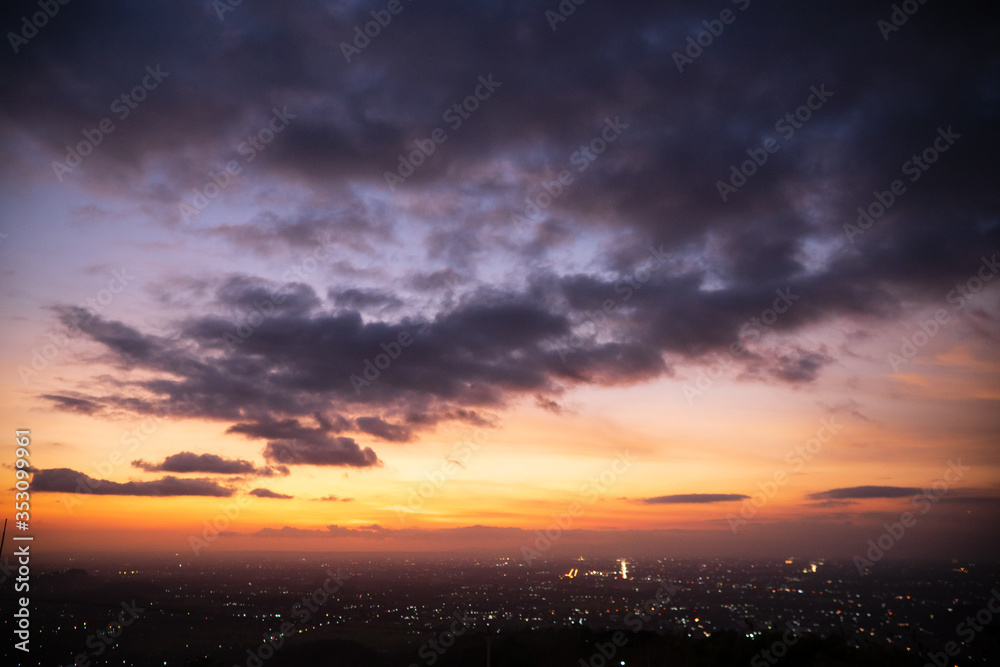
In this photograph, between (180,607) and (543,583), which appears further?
(543,583)

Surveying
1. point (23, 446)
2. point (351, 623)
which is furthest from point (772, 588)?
point (23, 446)

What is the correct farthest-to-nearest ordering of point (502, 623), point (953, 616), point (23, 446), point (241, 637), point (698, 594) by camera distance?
1. point (698, 594)
2. point (502, 623)
3. point (241, 637)
4. point (953, 616)
5. point (23, 446)

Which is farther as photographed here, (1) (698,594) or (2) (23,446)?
(1) (698,594)

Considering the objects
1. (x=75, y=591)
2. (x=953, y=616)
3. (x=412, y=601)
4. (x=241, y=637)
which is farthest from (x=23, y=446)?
(x=412, y=601)

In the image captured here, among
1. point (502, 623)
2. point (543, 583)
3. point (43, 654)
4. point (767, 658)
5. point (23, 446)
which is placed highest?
point (23, 446)

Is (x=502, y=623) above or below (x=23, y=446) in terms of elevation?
below

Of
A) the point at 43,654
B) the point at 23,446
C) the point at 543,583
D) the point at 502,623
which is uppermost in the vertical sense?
the point at 23,446

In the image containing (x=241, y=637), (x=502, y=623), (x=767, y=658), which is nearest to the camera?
(x=767, y=658)

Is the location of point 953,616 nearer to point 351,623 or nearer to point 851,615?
point 851,615

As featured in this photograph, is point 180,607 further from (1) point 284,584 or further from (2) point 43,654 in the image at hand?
(1) point 284,584
